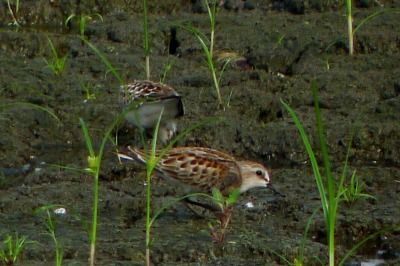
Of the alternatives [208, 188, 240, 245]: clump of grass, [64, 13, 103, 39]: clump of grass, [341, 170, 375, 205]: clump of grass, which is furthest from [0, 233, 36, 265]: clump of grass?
[64, 13, 103, 39]: clump of grass

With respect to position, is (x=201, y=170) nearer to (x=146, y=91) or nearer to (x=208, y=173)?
(x=208, y=173)

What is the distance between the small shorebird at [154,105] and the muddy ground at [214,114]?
18cm

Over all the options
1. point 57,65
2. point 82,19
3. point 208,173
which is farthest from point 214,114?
point 82,19

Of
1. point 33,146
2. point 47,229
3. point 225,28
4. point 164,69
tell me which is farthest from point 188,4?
point 47,229

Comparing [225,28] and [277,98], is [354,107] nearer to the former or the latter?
[277,98]

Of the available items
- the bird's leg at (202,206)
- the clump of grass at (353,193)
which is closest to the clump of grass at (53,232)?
the bird's leg at (202,206)

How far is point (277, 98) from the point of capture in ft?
29.2

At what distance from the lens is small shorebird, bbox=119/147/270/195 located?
7.09 meters

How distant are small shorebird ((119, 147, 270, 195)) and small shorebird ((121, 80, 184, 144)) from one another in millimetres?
945

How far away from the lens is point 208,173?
7137 mm

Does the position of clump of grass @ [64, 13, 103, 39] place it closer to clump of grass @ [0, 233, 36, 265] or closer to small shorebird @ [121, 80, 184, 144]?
small shorebird @ [121, 80, 184, 144]

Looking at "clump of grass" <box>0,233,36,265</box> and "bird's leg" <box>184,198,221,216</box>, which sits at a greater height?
"clump of grass" <box>0,233,36,265</box>

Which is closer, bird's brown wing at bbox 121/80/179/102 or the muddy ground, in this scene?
the muddy ground

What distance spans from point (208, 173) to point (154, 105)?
3.82 feet
